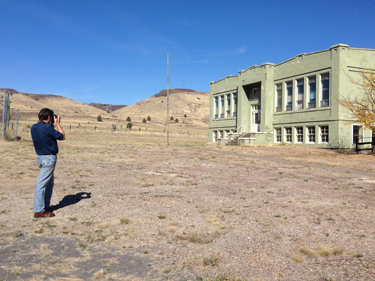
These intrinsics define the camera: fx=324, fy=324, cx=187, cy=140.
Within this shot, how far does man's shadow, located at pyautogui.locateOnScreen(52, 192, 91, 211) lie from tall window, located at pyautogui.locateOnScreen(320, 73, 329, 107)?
76.4 feet

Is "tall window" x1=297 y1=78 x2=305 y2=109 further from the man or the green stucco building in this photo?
the man

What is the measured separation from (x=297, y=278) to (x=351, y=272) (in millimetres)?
703

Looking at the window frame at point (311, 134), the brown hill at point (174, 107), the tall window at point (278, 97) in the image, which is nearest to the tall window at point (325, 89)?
the window frame at point (311, 134)

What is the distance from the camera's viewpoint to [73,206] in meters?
7.07

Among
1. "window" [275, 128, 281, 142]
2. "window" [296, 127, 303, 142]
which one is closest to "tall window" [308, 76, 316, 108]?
"window" [296, 127, 303, 142]

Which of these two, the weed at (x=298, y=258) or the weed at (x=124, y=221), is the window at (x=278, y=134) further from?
the weed at (x=298, y=258)

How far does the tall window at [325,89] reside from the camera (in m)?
26.5

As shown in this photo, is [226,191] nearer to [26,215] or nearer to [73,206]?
[73,206]

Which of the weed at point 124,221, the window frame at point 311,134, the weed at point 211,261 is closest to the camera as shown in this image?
the weed at point 211,261

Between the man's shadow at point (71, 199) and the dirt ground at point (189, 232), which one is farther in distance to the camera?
the man's shadow at point (71, 199)

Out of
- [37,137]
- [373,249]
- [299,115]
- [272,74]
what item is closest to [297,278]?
[373,249]

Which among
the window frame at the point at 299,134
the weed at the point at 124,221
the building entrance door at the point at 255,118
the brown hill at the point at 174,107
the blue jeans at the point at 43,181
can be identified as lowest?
the weed at the point at 124,221

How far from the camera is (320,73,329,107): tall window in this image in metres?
26.5

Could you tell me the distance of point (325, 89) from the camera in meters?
26.7
